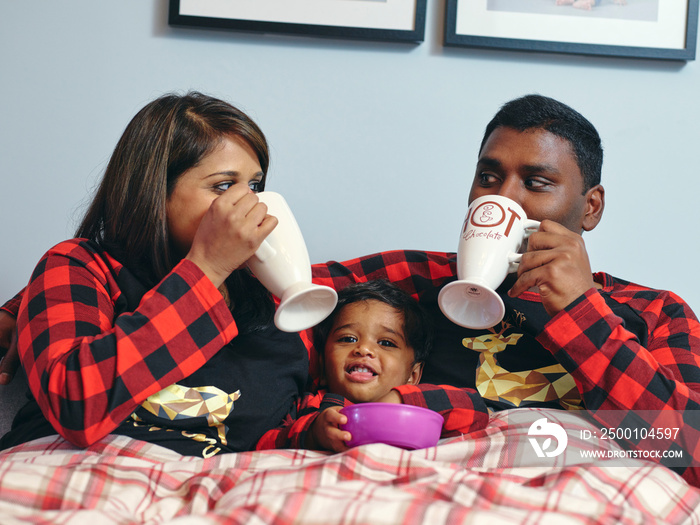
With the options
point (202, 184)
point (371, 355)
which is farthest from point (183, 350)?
point (371, 355)

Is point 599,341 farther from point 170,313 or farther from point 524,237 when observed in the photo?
point 170,313

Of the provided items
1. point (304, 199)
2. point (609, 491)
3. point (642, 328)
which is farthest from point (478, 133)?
point (609, 491)

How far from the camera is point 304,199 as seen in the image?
1.70 m

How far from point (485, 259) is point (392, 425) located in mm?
302

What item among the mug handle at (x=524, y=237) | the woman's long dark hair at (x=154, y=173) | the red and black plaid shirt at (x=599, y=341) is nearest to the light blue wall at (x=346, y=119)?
the red and black plaid shirt at (x=599, y=341)

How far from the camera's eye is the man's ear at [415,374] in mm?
1372

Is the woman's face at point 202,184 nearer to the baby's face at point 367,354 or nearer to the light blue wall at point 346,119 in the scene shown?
the baby's face at point 367,354

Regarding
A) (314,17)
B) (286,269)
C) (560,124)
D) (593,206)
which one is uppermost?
(314,17)

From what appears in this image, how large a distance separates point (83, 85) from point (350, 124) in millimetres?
673

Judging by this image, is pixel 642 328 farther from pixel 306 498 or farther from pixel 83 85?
pixel 83 85

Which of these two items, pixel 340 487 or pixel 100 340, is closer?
pixel 340 487

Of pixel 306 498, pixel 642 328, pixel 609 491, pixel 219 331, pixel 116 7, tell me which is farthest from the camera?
pixel 116 7

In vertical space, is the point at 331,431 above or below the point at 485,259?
below

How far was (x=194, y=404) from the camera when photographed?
1074 millimetres
